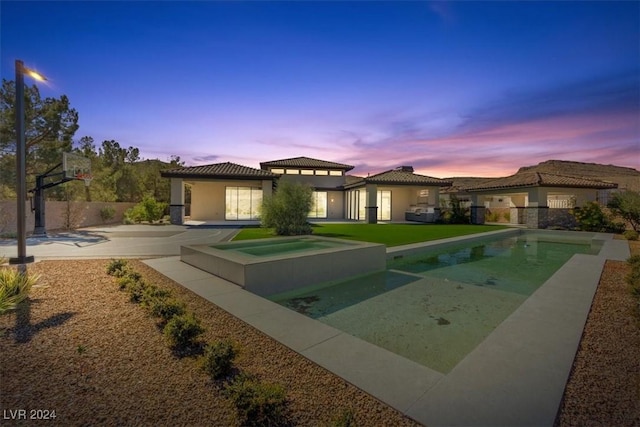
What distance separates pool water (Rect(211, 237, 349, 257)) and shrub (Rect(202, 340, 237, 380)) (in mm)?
4653

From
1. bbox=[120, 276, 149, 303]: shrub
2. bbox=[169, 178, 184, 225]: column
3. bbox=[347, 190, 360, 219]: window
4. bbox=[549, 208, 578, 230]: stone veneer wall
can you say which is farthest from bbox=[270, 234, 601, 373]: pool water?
bbox=[347, 190, 360, 219]: window

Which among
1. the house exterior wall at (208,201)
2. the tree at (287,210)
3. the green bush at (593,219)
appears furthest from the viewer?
the house exterior wall at (208,201)

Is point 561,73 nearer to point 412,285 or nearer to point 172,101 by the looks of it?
point 412,285

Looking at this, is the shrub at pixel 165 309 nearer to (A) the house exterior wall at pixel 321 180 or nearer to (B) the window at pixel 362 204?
(B) the window at pixel 362 204

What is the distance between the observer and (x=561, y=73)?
11227 millimetres

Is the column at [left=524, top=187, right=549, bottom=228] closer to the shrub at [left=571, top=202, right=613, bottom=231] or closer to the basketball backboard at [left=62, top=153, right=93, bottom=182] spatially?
the shrub at [left=571, top=202, right=613, bottom=231]

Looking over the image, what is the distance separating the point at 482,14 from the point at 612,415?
10522mm

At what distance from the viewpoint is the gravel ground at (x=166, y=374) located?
2.14m

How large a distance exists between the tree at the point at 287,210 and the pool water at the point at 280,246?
4.41 meters

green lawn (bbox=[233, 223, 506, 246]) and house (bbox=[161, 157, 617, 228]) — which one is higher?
house (bbox=[161, 157, 617, 228])

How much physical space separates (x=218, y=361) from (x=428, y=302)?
4233 mm

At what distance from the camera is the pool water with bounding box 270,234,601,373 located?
4.03m

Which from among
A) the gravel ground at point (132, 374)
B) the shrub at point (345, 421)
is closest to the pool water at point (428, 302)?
the gravel ground at point (132, 374)

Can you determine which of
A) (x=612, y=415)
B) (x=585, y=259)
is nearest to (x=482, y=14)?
(x=585, y=259)
